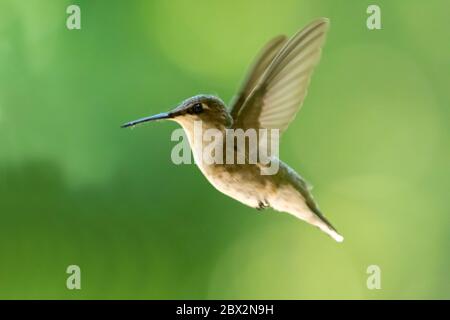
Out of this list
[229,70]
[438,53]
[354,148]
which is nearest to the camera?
[229,70]

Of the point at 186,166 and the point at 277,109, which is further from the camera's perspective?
the point at 186,166

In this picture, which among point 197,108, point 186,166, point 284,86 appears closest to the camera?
point 197,108

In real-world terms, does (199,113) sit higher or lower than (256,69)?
lower

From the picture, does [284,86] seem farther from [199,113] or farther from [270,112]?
[199,113]

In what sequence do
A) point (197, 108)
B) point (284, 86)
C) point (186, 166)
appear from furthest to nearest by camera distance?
1. point (186, 166)
2. point (284, 86)
3. point (197, 108)

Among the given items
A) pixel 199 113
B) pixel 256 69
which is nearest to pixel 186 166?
pixel 256 69

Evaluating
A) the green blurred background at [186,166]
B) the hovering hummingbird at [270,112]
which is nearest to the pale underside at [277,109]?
the hovering hummingbird at [270,112]

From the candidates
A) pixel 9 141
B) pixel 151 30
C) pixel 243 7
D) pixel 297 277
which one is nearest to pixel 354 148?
pixel 297 277

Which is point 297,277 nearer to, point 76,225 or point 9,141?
point 76,225
